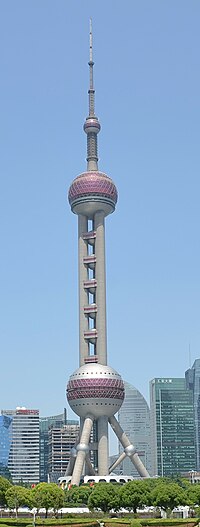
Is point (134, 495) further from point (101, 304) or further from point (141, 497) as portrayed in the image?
point (101, 304)

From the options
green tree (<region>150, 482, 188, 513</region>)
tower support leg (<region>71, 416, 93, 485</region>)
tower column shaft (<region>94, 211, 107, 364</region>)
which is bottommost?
green tree (<region>150, 482, 188, 513</region>)

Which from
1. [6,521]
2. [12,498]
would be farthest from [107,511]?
[6,521]

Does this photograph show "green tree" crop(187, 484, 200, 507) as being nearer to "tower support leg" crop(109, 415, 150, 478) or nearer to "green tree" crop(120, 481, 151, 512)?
"green tree" crop(120, 481, 151, 512)

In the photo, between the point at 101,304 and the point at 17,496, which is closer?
the point at 17,496

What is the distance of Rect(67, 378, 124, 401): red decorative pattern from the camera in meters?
184

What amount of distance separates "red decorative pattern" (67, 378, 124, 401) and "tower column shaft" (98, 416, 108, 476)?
23.2 ft

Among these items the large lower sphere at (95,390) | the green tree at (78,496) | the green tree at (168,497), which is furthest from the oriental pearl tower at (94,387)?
the green tree at (168,497)

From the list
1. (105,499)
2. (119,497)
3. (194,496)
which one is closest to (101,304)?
(194,496)

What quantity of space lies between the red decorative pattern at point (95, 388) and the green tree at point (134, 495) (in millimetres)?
73773

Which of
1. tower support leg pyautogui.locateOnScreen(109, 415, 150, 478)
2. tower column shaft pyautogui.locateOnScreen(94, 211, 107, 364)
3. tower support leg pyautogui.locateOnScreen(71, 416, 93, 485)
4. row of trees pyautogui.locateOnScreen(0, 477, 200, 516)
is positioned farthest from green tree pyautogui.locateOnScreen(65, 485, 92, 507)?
tower column shaft pyautogui.locateOnScreen(94, 211, 107, 364)

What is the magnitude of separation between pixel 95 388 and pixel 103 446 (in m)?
14.4

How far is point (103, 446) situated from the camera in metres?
188

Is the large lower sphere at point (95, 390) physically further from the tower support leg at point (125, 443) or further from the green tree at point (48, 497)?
the green tree at point (48, 497)

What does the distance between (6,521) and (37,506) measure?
29.3m
